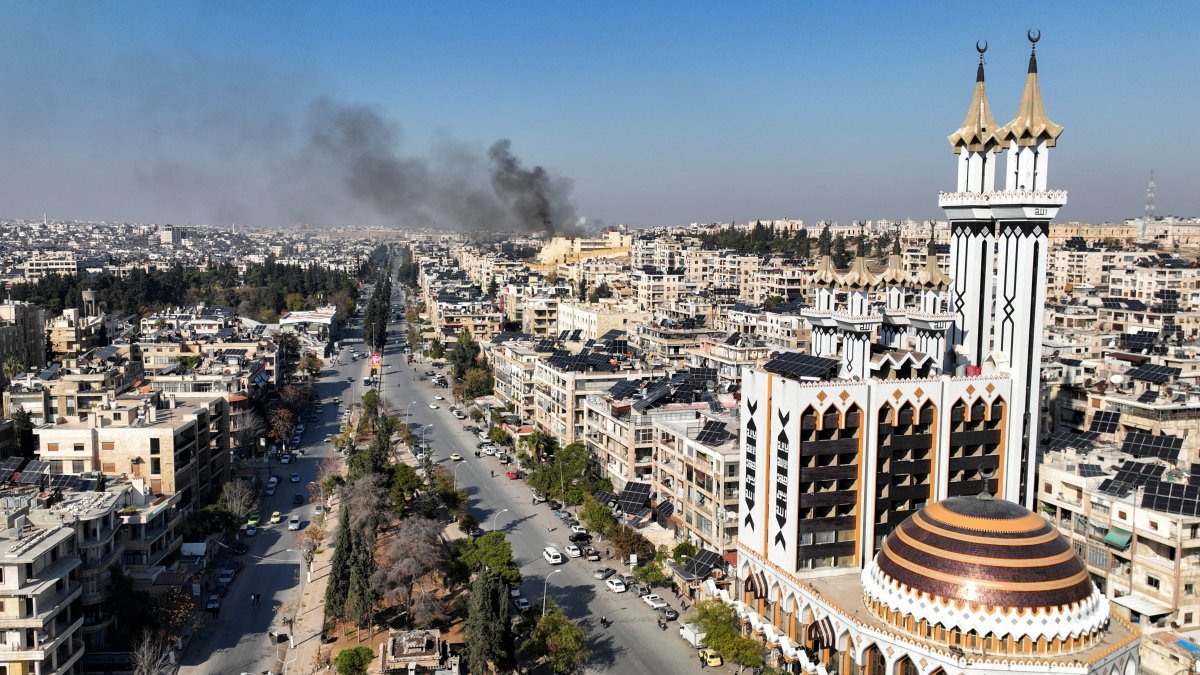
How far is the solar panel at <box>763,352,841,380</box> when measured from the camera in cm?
2119

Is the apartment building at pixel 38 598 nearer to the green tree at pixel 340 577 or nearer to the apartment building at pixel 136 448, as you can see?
the green tree at pixel 340 577

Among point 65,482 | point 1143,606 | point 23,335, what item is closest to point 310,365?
point 23,335

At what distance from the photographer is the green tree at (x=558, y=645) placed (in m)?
20.2

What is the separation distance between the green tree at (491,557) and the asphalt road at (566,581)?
3.10 ft

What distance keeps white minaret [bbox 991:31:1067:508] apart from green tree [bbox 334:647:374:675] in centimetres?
1523

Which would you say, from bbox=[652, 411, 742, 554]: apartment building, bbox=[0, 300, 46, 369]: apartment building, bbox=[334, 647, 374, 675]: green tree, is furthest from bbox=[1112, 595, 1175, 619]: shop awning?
bbox=[0, 300, 46, 369]: apartment building

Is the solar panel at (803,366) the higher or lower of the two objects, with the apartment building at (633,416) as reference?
higher

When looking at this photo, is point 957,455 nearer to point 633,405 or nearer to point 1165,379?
point 633,405

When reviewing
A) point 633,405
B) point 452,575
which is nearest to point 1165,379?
point 633,405

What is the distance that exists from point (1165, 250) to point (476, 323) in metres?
63.2

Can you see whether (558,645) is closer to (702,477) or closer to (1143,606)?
(702,477)

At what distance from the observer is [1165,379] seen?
1299 inches

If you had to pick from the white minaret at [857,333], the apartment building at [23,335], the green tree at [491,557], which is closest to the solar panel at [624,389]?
the green tree at [491,557]

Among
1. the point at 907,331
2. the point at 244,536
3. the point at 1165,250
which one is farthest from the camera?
the point at 1165,250
